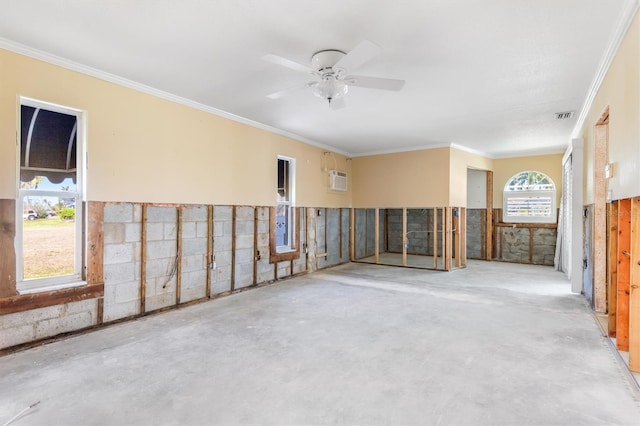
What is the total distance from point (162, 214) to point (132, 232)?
1.46ft

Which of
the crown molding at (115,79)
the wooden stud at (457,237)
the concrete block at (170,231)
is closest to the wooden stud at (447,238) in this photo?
the wooden stud at (457,237)

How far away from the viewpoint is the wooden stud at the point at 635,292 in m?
2.57

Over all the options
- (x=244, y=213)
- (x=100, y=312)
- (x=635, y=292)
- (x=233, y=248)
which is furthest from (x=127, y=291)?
(x=635, y=292)

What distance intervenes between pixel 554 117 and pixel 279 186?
483 cm

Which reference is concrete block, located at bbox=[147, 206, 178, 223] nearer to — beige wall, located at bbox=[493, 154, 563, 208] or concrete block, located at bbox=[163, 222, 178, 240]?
concrete block, located at bbox=[163, 222, 178, 240]

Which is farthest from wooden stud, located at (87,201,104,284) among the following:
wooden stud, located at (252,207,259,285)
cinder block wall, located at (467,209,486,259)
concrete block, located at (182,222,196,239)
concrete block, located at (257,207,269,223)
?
cinder block wall, located at (467,209,486,259)

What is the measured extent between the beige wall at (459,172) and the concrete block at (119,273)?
6.02 m

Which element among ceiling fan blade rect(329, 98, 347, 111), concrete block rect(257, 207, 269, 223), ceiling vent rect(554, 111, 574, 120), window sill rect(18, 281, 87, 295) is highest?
ceiling vent rect(554, 111, 574, 120)

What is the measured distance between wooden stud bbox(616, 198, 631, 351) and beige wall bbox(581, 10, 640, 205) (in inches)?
7.8

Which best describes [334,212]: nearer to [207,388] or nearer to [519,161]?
[519,161]

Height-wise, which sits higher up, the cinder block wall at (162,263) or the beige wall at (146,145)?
the beige wall at (146,145)

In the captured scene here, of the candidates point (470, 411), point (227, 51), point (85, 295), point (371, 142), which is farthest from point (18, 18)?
point (371, 142)

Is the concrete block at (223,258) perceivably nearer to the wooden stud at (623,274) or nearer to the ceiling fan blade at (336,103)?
the ceiling fan blade at (336,103)

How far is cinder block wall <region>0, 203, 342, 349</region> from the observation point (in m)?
3.44
